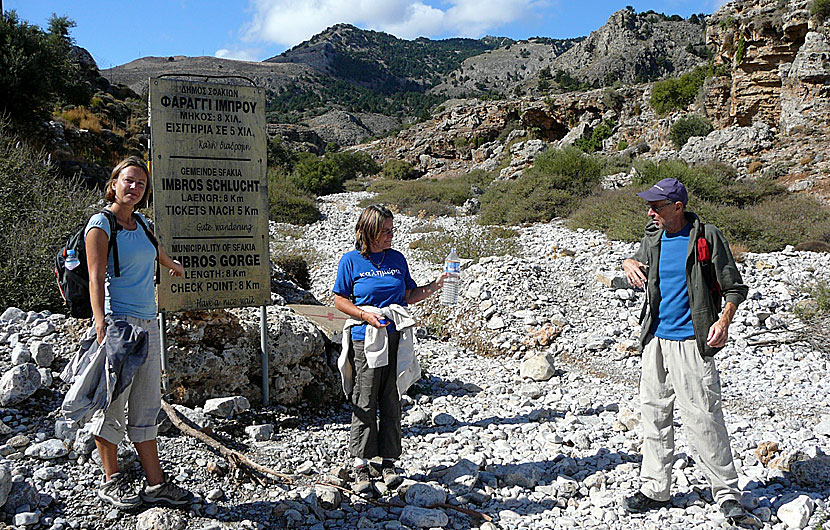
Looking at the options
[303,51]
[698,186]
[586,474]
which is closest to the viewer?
[586,474]

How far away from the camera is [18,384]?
349cm

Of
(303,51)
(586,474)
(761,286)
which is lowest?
(586,474)

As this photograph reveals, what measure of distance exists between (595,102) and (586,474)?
34.9 m

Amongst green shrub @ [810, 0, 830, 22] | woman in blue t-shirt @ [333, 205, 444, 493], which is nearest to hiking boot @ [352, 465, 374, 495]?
woman in blue t-shirt @ [333, 205, 444, 493]

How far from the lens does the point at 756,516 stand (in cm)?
294

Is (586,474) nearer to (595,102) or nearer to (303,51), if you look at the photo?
(595,102)

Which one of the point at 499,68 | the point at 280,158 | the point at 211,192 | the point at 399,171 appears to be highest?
the point at 499,68

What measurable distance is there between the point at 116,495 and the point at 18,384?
132 centimetres

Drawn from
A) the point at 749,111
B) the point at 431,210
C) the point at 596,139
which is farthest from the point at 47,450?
the point at 596,139

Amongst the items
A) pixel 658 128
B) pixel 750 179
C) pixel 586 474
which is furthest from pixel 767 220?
pixel 658 128

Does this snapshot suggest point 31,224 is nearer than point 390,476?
No

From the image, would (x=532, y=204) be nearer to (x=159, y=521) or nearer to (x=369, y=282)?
(x=369, y=282)

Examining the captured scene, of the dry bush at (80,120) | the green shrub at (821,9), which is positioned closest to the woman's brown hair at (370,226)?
the dry bush at (80,120)

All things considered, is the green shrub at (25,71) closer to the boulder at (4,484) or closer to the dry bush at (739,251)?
the boulder at (4,484)
